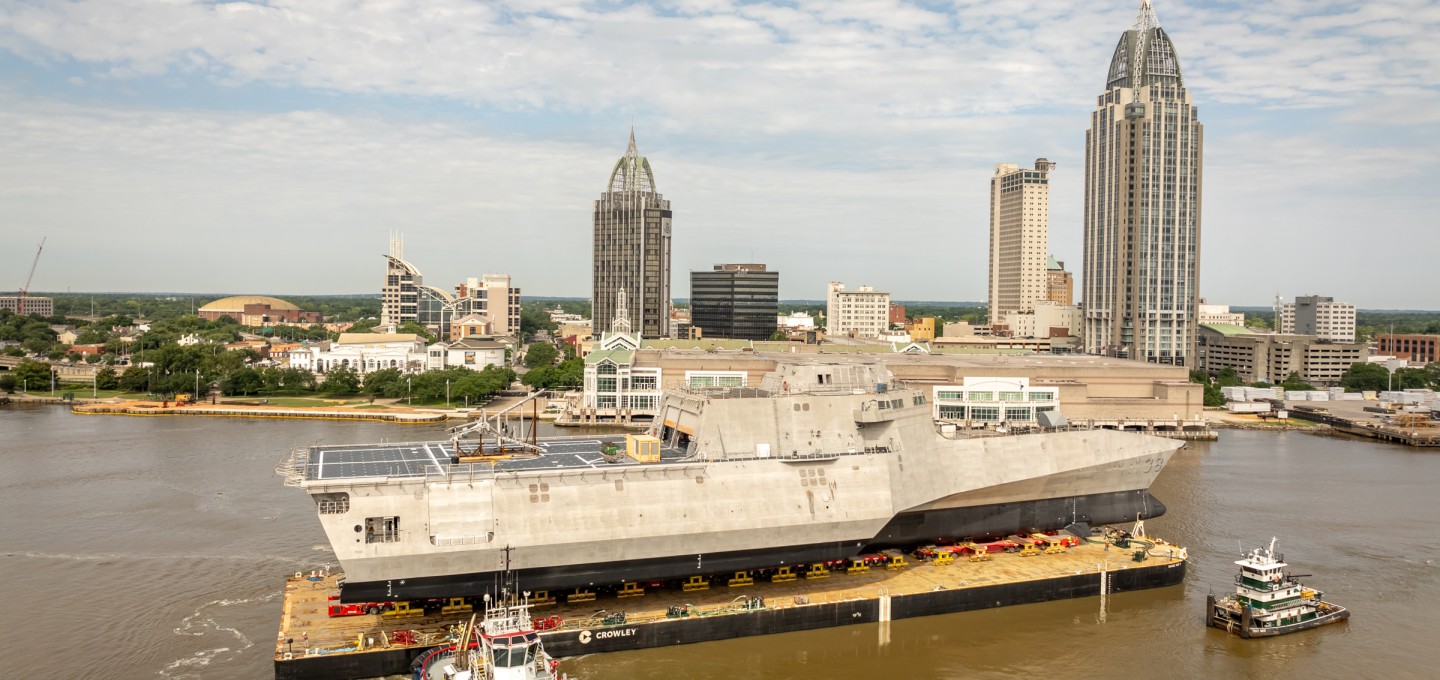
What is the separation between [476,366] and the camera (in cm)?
9169

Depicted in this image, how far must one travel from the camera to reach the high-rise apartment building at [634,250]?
113 meters

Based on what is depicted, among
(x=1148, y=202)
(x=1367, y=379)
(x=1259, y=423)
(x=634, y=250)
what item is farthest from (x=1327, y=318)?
(x=634, y=250)

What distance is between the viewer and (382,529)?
22609 mm

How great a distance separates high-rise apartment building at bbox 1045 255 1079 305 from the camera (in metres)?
161

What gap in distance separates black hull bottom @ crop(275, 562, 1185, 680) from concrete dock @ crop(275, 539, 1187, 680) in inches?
1.0

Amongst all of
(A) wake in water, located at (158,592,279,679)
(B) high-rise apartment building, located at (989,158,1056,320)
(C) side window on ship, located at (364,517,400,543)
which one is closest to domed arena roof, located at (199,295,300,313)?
(B) high-rise apartment building, located at (989,158,1056,320)

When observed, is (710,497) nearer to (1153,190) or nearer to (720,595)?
(720,595)

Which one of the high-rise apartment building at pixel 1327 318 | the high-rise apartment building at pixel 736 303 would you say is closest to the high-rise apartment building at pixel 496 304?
the high-rise apartment building at pixel 736 303

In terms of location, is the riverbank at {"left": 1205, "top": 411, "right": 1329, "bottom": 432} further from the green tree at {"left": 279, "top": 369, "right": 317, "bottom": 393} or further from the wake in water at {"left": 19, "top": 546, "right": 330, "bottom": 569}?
the green tree at {"left": 279, "top": 369, "right": 317, "bottom": 393}

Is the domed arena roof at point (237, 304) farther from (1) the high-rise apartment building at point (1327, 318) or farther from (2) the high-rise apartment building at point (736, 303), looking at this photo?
(1) the high-rise apartment building at point (1327, 318)

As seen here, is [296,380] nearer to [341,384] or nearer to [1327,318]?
Answer: [341,384]

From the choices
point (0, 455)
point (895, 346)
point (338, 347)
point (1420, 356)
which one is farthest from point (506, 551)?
point (1420, 356)

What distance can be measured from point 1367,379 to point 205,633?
9613cm

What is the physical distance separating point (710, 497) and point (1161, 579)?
1365 cm
